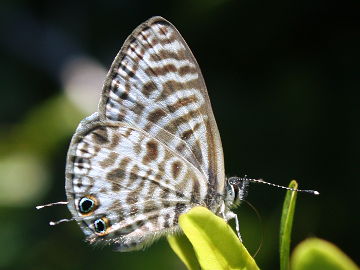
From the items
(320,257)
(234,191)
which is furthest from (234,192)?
(320,257)

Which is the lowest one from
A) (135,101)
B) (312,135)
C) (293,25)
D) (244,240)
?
(244,240)

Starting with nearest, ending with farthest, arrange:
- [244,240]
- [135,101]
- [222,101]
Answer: [135,101] → [244,240] → [222,101]

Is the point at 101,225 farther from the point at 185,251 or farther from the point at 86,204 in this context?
the point at 185,251

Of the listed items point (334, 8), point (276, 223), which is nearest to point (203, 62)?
point (334, 8)

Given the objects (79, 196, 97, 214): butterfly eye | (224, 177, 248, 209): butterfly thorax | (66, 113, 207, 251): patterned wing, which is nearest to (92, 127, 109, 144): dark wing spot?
(66, 113, 207, 251): patterned wing

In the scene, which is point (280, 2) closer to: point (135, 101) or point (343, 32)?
point (343, 32)

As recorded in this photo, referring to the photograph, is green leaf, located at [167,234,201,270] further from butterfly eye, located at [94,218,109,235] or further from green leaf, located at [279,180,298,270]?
butterfly eye, located at [94,218,109,235]
